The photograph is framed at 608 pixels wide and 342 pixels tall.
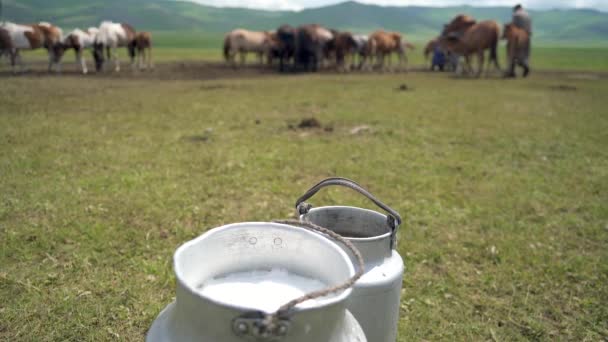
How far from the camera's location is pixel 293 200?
5.12 meters

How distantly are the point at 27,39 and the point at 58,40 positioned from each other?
1.38m

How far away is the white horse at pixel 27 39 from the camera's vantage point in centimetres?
1692

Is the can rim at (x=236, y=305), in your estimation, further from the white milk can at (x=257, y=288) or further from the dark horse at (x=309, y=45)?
the dark horse at (x=309, y=45)

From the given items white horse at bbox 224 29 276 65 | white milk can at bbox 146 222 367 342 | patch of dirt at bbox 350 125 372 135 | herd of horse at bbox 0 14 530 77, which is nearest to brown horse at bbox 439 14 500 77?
herd of horse at bbox 0 14 530 77

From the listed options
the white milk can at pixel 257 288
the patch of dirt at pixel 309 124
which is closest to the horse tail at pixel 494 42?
the patch of dirt at pixel 309 124

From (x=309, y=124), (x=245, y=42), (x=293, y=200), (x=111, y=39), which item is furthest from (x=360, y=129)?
(x=245, y=42)

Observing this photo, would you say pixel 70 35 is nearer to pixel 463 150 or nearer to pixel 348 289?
pixel 463 150

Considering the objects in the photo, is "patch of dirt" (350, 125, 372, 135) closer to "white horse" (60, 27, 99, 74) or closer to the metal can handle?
the metal can handle

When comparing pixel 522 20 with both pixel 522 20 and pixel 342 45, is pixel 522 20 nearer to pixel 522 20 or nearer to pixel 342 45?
pixel 522 20

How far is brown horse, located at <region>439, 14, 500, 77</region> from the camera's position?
22422 mm

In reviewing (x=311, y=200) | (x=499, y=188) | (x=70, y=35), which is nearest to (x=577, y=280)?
(x=499, y=188)

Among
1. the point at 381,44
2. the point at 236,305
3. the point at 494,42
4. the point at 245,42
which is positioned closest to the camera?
the point at 236,305

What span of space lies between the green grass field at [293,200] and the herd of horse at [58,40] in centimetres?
816

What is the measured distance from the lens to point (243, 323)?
1044 millimetres
